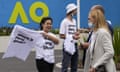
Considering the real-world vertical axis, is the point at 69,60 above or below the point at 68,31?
below

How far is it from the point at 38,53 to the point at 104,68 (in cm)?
248

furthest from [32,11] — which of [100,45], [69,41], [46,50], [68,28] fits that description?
[100,45]

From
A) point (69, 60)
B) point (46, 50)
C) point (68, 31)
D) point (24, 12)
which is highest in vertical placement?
point (24, 12)

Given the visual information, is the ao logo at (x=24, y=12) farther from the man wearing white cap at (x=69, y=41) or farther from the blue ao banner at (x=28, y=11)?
the man wearing white cap at (x=69, y=41)

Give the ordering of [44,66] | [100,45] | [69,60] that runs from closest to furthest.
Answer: [100,45]
[44,66]
[69,60]

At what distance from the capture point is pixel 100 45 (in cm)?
→ 759

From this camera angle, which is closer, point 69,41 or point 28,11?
point 69,41

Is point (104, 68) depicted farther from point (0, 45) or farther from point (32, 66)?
point (0, 45)

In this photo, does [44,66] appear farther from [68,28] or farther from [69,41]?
[68,28]

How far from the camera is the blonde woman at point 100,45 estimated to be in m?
7.53

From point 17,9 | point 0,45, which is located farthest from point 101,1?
point 0,45

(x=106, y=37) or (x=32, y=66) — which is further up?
(x=106, y=37)

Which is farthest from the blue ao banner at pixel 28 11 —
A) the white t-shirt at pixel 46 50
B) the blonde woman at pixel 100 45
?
the blonde woman at pixel 100 45

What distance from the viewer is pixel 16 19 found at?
2878cm
